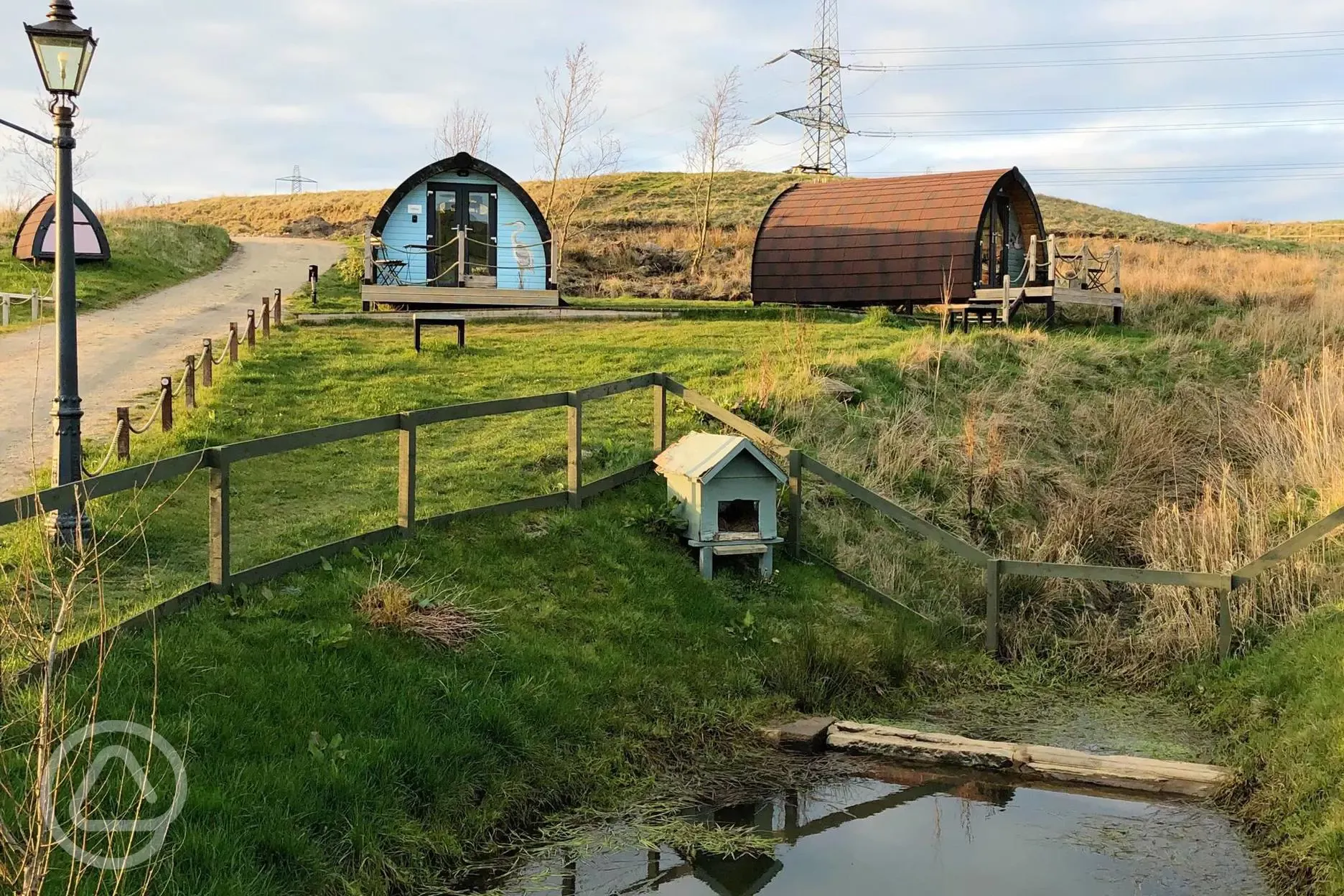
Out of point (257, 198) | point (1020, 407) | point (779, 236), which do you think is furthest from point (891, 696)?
point (257, 198)

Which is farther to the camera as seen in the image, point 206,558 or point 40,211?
point 40,211

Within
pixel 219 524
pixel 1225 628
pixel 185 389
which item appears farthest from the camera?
pixel 185 389

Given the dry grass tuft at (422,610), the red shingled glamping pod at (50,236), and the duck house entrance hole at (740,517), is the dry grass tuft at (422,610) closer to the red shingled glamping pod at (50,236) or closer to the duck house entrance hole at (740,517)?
the duck house entrance hole at (740,517)

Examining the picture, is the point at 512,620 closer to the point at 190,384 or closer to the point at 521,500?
the point at 521,500

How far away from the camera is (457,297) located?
20.9 metres

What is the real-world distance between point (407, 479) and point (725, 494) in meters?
2.91

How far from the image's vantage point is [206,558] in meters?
9.25

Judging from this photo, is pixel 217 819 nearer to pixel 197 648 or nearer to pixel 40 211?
pixel 197 648

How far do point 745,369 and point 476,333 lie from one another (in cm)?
795

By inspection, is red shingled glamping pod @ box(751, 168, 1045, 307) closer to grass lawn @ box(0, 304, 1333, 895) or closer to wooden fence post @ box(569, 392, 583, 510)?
grass lawn @ box(0, 304, 1333, 895)

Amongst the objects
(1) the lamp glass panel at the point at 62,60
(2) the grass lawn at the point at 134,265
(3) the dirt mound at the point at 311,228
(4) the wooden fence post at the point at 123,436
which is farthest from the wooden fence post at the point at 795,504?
(3) the dirt mound at the point at 311,228

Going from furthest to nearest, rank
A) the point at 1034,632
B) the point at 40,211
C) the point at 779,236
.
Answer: the point at 40,211 < the point at 779,236 < the point at 1034,632

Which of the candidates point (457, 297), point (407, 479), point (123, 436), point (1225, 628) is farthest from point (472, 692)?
point (457, 297)

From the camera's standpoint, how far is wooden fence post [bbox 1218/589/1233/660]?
9.80 meters
